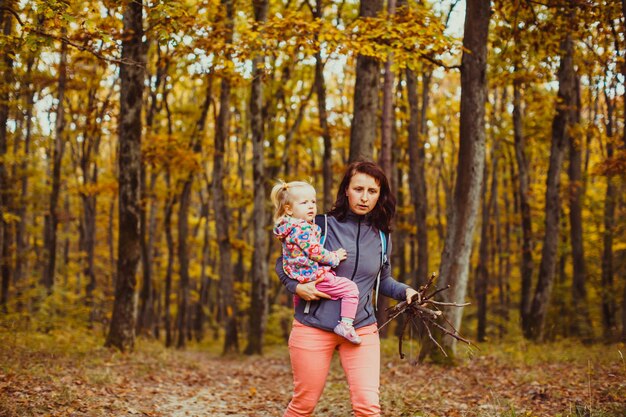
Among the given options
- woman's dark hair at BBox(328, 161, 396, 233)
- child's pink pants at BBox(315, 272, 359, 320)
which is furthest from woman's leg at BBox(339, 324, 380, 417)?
woman's dark hair at BBox(328, 161, 396, 233)

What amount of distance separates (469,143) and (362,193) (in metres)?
6.70

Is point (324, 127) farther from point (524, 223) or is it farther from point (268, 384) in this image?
point (268, 384)

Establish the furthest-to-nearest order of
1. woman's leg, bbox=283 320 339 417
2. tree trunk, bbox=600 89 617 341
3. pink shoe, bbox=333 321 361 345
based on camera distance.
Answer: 1. tree trunk, bbox=600 89 617 341
2. woman's leg, bbox=283 320 339 417
3. pink shoe, bbox=333 321 361 345

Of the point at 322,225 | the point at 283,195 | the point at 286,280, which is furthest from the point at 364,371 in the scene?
the point at 283,195

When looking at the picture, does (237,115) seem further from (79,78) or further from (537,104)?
(537,104)

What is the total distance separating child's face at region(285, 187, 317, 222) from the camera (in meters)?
3.97

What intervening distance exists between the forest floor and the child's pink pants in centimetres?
127

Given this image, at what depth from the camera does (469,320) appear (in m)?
27.0

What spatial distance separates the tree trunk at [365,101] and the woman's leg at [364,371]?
6.56 meters

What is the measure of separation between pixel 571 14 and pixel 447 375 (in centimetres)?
680

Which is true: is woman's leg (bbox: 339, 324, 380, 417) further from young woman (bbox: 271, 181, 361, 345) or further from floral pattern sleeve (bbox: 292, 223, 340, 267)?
floral pattern sleeve (bbox: 292, 223, 340, 267)

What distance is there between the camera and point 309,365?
3.86 meters

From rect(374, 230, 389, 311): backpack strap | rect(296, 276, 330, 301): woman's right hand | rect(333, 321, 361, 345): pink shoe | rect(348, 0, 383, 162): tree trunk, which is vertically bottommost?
rect(333, 321, 361, 345): pink shoe

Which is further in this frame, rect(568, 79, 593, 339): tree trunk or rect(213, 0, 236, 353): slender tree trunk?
rect(213, 0, 236, 353): slender tree trunk
